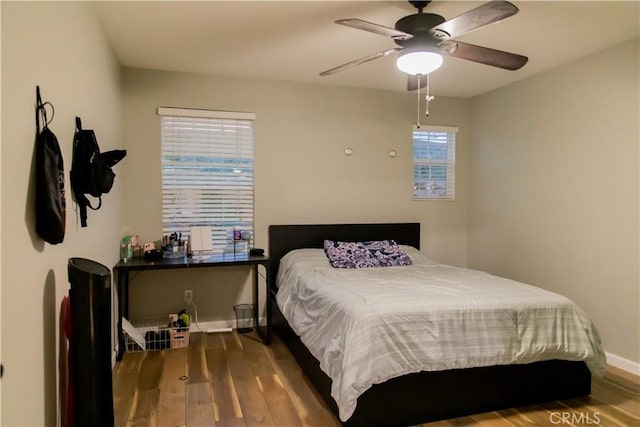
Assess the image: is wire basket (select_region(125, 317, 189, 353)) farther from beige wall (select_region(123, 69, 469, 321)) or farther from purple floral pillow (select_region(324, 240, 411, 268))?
purple floral pillow (select_region(324, 240, 411, 268))

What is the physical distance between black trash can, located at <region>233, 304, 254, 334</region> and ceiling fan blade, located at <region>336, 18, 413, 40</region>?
9.42ft

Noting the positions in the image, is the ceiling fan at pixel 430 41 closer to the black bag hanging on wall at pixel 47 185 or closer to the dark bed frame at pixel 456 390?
the black bag hanging on wall at pixel 47 185

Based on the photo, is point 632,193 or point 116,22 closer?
point 116,22

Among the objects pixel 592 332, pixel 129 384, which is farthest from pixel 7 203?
pixel 592 332

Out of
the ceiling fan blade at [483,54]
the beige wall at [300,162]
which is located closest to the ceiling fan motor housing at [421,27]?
the ceiling fan blade at [483,54]

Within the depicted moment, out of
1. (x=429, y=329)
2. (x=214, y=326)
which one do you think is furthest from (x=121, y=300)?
(x=429, y=329)

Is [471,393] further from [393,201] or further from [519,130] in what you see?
[519,130]

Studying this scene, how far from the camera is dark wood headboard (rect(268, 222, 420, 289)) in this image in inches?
167

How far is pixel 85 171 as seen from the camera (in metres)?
2.11

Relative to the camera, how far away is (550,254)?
3.83 meters

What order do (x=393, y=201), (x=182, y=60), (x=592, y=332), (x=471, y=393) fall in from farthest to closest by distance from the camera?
(x=393, y=201) < (x=182, y=60) < (x=592, y=332) < (x=471, y=393)

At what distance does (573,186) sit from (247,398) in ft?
10.4

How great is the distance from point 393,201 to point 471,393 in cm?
252

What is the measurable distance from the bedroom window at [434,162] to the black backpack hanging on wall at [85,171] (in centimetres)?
342
